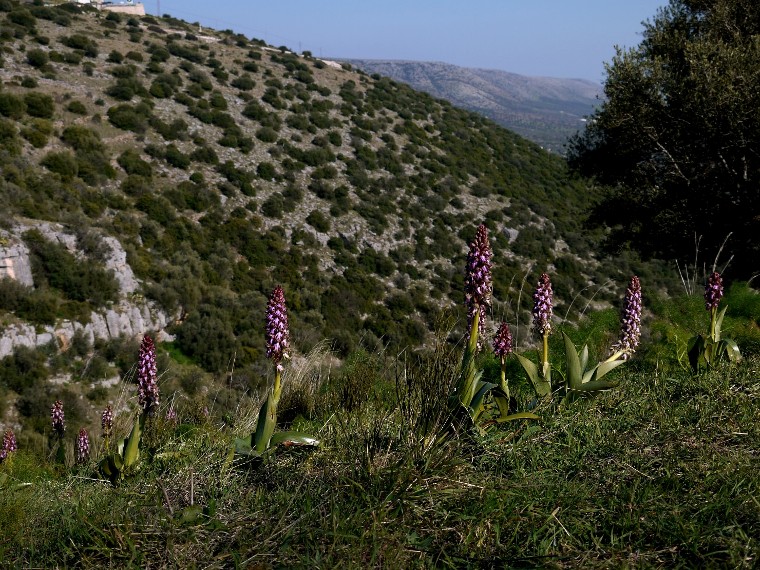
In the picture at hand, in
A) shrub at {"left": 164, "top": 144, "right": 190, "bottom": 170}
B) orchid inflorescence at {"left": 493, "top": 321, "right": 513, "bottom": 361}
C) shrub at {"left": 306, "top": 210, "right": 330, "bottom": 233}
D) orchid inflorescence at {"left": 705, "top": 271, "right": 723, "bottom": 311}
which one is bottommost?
shrub at {"left": 306, "top": 210, "right": 330, "bottom": 233}

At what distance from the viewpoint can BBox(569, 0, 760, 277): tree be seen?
1046cm

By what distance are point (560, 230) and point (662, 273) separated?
519cm

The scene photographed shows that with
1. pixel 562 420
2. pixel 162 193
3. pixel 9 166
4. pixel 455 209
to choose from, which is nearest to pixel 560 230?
pixel 455 209

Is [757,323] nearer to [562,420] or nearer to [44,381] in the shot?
[562,420]

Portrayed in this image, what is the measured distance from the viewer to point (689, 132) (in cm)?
1130

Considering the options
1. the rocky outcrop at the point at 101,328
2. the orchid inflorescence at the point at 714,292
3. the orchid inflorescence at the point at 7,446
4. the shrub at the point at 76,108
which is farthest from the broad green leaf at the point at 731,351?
the shrub at the point at 76,108

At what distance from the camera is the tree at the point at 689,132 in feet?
34.3

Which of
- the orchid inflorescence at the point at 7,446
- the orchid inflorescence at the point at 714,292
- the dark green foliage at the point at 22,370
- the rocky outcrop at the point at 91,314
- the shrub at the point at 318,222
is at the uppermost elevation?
the orchid inflorescence at the point at 714,292

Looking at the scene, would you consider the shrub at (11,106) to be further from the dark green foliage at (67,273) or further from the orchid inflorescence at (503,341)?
the orchid inflorescence at (503,341)

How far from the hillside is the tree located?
8.62 ft

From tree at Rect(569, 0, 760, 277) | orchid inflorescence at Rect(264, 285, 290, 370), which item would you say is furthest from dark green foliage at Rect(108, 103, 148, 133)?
orchid inflorescence at Rect(264, 285, 290, 370)

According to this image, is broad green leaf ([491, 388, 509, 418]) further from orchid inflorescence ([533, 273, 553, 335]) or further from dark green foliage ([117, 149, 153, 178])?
dark green foliage ([117, 149, 153, 178])

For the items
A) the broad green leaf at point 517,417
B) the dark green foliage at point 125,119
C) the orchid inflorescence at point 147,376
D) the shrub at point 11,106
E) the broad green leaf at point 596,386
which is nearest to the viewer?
the broad green leaf at point 517,417

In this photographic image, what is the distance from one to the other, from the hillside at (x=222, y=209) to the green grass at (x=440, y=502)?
553 cm
